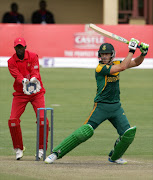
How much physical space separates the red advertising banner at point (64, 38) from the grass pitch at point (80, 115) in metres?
0.92

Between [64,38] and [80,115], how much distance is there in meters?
11.4

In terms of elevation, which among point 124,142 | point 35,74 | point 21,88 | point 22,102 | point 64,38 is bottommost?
point 64,38

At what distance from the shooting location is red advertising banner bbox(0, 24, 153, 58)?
81.8ft

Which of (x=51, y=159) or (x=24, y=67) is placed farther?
(x=24, y=67)

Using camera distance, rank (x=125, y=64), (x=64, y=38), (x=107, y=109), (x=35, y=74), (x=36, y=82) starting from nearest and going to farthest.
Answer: (x=125, y=64), (x=107, y=109), (x=36, y=82), (x=35, y=74), (x=64, y=38)

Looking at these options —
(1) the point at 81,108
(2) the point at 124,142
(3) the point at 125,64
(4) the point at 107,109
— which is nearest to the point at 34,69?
(4) the point at 107,109

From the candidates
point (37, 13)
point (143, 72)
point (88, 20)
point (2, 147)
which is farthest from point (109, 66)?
point (88, 20)

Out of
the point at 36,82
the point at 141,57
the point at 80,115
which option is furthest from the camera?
the point at 80,115

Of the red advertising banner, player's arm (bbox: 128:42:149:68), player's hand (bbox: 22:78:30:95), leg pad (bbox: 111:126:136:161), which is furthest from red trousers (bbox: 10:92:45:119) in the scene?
the red advertising banner

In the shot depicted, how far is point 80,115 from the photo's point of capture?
14.0m

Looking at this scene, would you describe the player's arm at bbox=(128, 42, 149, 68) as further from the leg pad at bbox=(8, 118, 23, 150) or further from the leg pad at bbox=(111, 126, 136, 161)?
the leg pad at bbox=(8, 118, 23, 150)

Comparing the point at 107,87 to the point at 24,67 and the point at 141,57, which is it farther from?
the point at 24,67

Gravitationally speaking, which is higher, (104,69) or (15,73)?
(104,69)

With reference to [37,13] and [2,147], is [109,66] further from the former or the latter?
[37,13]
